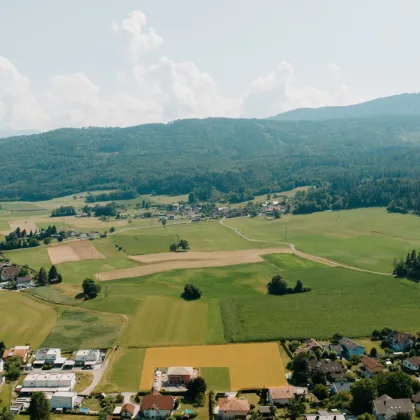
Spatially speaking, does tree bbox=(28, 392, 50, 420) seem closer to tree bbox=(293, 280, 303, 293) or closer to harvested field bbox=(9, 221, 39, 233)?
tree bbox=(293, 280, 303, 293)

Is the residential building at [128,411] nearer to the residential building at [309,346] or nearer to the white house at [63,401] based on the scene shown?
the white house at [63,401]

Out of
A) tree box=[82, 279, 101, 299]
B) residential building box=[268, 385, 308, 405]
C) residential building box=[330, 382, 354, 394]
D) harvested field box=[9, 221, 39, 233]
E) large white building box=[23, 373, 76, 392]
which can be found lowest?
residential building box=[330, 382, 354, 394]

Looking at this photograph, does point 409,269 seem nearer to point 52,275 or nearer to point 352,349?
point 352,349

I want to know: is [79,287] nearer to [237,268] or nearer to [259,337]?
[237,268]

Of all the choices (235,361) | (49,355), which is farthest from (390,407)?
(49,355)

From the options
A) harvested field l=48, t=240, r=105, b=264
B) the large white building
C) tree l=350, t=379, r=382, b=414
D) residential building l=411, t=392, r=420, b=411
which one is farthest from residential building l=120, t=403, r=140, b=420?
harvested field l=48, t=240, r=105, b=264

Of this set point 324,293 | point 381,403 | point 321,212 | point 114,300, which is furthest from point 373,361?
point 321,212

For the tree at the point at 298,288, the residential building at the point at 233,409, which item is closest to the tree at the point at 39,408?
the residential building at the point at 233,409
